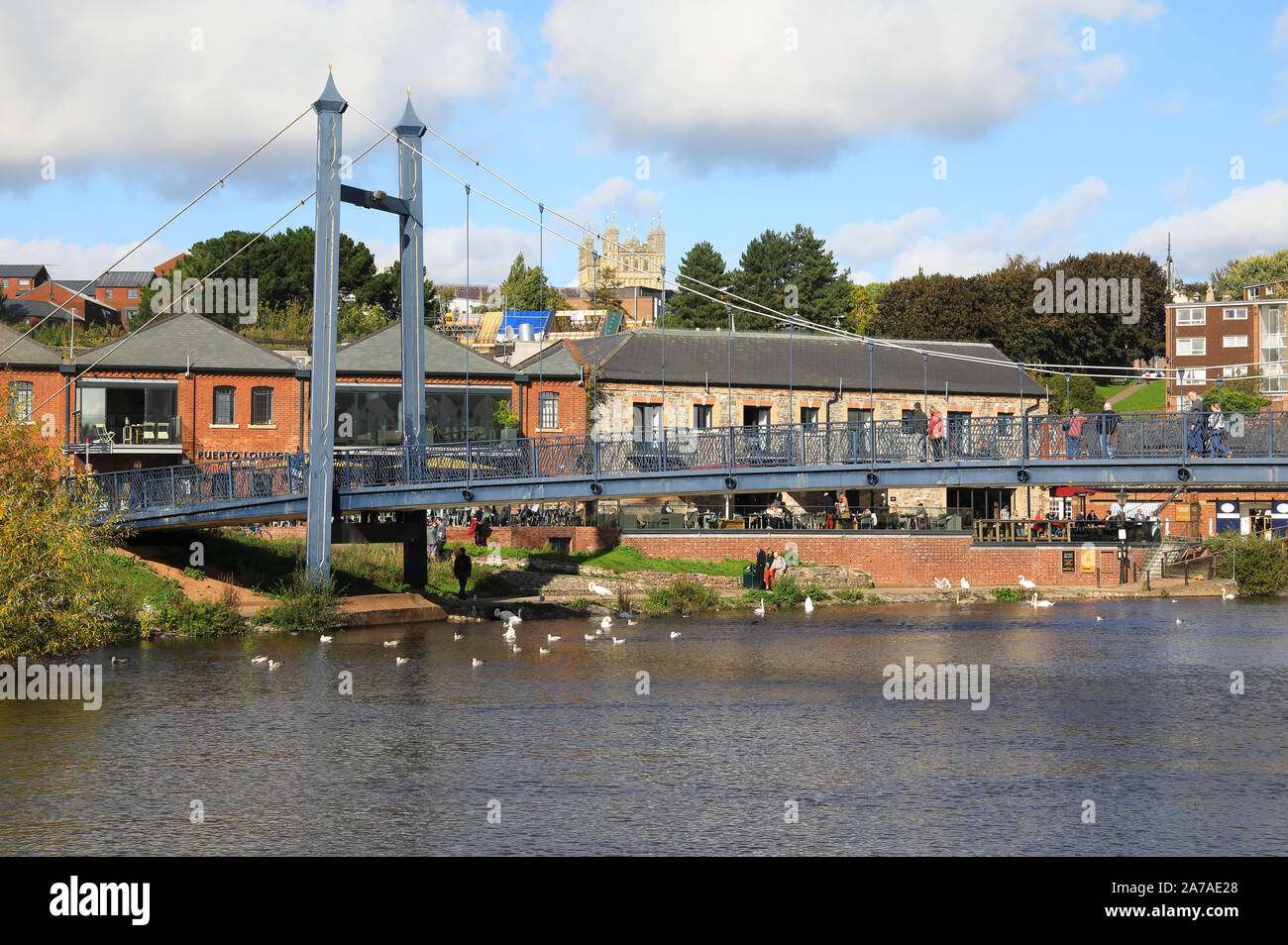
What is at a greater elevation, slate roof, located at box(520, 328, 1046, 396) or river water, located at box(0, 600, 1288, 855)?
slate roof, located at box(520, 328, 1046, 396)

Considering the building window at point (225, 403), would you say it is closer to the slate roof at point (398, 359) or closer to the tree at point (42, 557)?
the slate roof at point (398, 359)

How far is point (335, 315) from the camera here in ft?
115

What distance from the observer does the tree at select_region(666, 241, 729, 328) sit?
322ft

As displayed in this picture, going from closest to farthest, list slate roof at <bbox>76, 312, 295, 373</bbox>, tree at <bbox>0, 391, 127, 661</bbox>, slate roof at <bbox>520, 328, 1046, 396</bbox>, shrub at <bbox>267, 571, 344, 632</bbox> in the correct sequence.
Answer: tree at <bbox>0, 391, 127, 661</bbox> → shrub at <bbox>267, 571, 344, 632</bbox> → slate roof at <bbox>76, 312, 295, 373</bbox> → slate roof at <bbox>520, 328, 1046, 396</bbox>

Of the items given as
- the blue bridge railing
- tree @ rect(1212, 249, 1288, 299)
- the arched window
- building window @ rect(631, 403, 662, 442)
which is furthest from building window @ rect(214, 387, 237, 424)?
tree @ rect(1212, 249, 1288, 299)

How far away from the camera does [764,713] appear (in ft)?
74.0

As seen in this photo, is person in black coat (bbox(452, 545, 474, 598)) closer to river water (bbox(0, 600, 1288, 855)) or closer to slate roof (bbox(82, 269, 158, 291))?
river water (bbox(0, 600, 1288, 855))

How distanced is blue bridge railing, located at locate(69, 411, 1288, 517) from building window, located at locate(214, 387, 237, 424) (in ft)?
37.8

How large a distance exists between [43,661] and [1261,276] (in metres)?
110

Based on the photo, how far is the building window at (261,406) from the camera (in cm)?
4906

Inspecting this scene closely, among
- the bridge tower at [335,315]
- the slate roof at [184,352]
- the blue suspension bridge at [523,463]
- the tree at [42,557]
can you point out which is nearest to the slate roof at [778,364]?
the slate roof at [184,352]

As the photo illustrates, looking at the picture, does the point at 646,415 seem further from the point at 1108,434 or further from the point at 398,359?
the point at 1108,434

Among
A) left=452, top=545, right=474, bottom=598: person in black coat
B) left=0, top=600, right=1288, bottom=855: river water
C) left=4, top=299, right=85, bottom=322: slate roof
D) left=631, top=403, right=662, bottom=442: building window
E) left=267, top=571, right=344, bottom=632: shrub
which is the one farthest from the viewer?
left=4, top=299, right=85, bottom=322: slate roof
